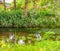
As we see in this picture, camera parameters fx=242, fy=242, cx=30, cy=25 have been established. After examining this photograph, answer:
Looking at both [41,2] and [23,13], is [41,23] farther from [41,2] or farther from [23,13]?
[41,2]

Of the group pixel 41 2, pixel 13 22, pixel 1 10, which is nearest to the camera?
pixel 13 22

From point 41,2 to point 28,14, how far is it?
2.86 metres

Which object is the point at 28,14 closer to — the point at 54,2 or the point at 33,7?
the point at 33,7

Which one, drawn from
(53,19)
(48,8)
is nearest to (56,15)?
(53,19)

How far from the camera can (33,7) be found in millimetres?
22172

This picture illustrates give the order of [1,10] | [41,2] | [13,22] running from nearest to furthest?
1. [13,22]
2. [1,10]
3. [41,2]

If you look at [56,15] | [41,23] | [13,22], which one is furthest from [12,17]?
[56,15]

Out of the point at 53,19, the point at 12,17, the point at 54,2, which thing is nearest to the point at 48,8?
the point at 54,2

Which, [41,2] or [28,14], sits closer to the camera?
[28,14]

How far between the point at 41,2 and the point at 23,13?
298cm

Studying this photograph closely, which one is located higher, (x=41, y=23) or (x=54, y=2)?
(x=54, y=2)

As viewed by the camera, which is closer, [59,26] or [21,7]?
[59,26]

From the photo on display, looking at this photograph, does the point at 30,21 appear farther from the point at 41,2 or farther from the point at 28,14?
the point at 41,2

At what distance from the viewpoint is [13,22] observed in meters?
20.0
